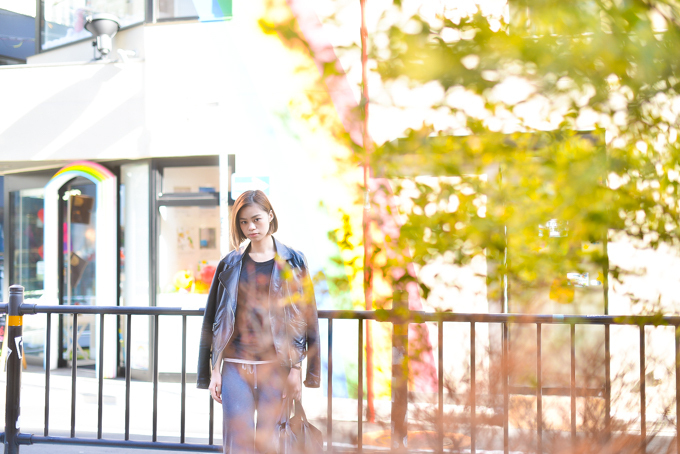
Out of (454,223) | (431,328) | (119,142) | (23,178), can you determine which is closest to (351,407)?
(431,328)

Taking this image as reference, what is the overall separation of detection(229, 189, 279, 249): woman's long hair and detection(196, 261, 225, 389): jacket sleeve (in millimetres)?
173

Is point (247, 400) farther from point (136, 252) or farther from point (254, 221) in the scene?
point (136, 252)

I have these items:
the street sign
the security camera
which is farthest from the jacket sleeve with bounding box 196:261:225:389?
the security camera

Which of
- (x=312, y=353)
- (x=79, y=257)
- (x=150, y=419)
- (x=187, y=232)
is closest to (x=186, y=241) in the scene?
(x=187, y=232)

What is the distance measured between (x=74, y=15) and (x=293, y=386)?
Result: 344 inches

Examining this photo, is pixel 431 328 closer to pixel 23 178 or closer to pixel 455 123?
pixel 455 123

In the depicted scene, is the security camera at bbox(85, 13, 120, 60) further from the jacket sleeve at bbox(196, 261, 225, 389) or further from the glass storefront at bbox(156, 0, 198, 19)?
the jacket sleeve at bbox(196, 261, 225, 389)

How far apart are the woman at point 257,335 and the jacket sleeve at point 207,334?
0.07 meters

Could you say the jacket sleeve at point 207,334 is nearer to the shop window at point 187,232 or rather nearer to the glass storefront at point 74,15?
the shop window at point 187,232

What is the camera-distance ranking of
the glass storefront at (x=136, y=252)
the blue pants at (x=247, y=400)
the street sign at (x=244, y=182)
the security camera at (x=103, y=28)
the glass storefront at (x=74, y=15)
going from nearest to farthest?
1. the blue pants at (x=247, y=400)
2. the street sign at (x=244, y=182)
3. the glass storefront at (x=136, y=252)
4. the security camera at (x=103, y=28)
5. the glass storefront at (x=74, y=15)

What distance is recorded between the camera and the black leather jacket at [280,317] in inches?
113

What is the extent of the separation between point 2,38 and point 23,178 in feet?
15.1

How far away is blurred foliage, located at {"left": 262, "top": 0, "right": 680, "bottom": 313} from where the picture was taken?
3.67ft

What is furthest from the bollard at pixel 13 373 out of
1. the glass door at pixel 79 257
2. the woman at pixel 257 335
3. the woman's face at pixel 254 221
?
the glass door at pixel 79 257
